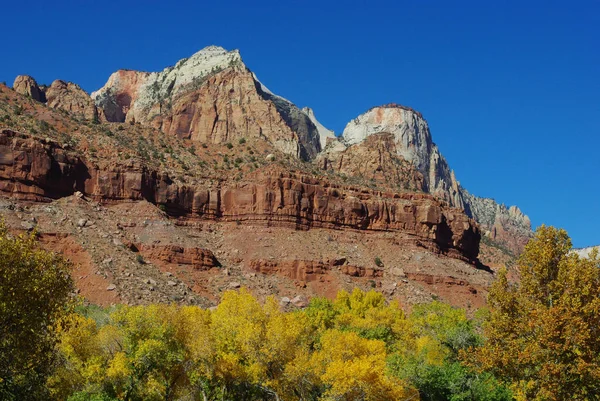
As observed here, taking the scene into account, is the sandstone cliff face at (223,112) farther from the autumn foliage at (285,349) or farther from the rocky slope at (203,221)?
the autumn foliage at (285,349)

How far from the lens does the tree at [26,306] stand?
70.2 feet

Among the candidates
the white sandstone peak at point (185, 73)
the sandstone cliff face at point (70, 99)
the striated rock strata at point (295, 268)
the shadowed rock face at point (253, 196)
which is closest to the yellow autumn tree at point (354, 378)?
the striated rock strata at point (295, 268)

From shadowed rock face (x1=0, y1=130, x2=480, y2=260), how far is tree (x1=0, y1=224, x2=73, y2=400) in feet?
201

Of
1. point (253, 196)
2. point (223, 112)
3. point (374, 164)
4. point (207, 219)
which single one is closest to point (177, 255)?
point (207, 219)

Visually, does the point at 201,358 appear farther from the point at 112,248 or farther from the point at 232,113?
the point at 232,113

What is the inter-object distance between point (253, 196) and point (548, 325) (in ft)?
243

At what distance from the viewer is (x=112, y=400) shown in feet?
102

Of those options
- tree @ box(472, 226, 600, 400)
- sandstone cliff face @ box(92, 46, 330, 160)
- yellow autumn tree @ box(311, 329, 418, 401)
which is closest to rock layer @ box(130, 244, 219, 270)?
yellow autumn tree @ box(311, 329, 418, 401)

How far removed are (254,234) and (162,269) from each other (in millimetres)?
18219

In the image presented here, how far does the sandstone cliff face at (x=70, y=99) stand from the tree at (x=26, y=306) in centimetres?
11932

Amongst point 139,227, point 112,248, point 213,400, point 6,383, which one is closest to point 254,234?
point 139,227

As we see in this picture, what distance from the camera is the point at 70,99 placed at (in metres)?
143

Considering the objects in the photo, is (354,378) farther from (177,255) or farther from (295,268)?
(295,268)

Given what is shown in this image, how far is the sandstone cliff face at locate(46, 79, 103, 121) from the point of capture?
13925cm
